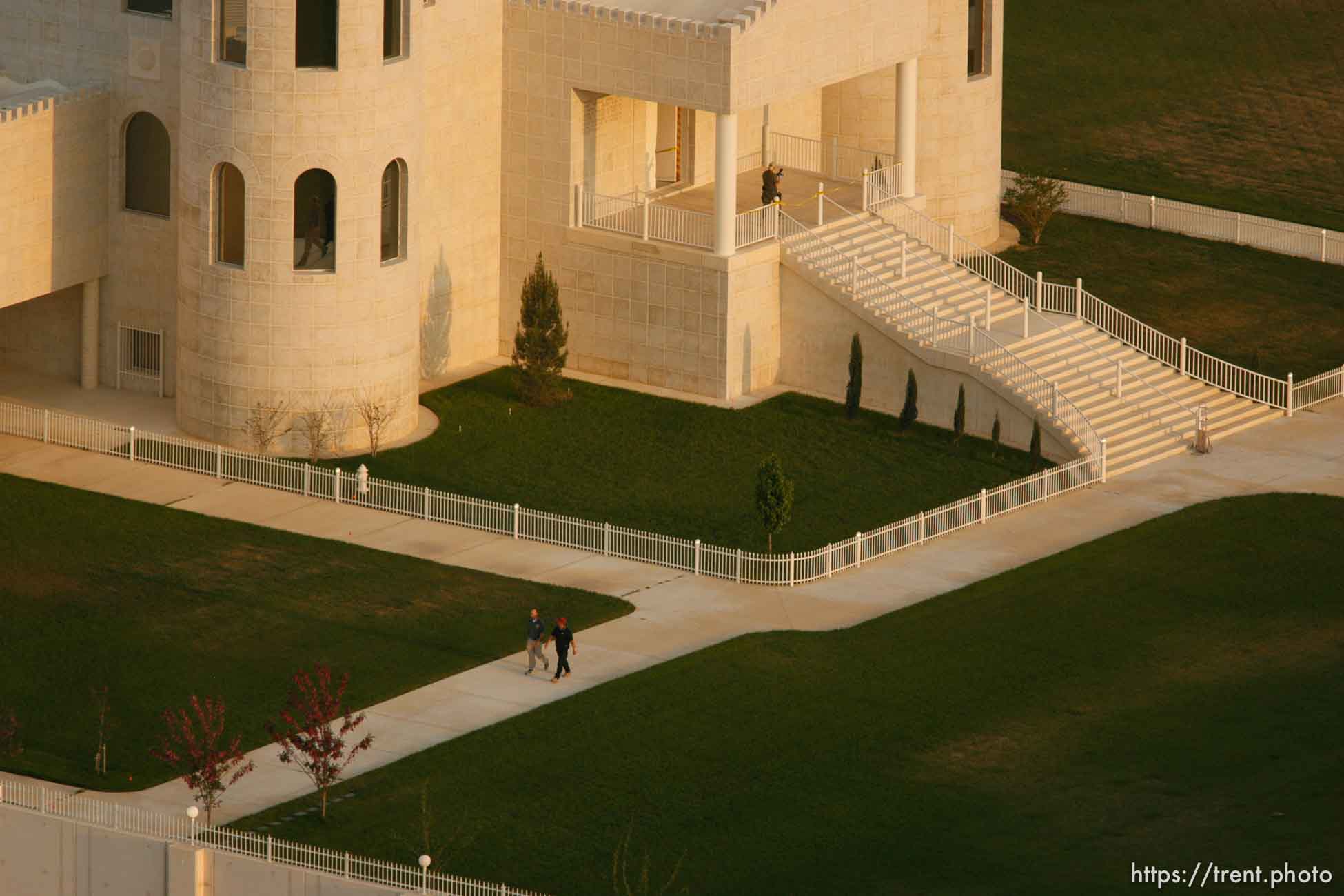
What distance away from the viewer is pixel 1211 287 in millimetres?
80500

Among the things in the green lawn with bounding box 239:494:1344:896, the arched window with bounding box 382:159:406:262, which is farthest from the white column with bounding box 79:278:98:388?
the green lawn with bounding box 239:494:1344:896

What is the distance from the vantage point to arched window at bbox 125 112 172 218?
70812mm

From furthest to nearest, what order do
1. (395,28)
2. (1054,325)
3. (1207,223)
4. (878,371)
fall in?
(1207,223), (1054,325), (878,371), (395,28)

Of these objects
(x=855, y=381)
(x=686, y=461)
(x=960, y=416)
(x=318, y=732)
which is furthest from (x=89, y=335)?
(x=318, y=732)

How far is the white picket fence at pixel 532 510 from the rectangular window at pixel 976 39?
44.7 ft

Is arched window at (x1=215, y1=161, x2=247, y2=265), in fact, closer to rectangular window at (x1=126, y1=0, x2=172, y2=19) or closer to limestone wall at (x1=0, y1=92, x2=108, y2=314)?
limestone wall at (x1=0, y1=92, x2=108, y2=314)

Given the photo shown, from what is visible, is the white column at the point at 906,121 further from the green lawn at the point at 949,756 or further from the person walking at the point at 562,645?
the person walking at the point at 562,645

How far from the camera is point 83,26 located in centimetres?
7094

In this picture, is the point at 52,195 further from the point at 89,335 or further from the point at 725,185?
the point at 725,185

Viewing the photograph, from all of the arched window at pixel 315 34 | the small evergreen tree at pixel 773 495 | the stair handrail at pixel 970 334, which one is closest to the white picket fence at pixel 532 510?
the stair handrail at pixel 970 334

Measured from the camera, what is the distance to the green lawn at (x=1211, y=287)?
252 feet

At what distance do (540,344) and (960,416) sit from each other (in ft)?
30.1

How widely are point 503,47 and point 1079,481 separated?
16506mm

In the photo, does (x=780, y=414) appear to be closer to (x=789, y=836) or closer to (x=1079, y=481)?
(x=1079, y=481)
